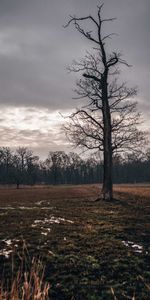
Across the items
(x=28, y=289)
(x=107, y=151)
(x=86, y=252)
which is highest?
(x=107, y=151)

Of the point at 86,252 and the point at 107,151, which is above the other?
the point at 107,151

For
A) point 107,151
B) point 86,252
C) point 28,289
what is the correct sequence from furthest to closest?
point 107,151 < point 86,252 < point 28,289

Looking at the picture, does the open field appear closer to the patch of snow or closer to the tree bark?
the patch of snow

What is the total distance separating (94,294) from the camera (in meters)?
5.96

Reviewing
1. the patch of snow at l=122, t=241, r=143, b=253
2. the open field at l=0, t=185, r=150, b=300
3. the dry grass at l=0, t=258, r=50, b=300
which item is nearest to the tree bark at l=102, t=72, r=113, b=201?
the open field at l=0, t=185, r=150, b=300

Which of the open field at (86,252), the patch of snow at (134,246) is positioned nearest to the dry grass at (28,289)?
the open field at (86,252)

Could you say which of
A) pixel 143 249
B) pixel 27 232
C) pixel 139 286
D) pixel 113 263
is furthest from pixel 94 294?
pixel 27 232

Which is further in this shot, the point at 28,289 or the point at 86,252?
the point at 86,252

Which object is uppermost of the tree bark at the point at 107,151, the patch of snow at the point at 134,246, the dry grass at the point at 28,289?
the tree bark at the point at 107,151

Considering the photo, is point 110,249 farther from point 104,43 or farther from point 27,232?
point 104,43

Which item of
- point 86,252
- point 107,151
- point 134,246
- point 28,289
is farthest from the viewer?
point 107,151

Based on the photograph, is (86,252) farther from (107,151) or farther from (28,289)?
(107,151)

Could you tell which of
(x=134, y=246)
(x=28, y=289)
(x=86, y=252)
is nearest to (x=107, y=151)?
(x=134, y=246)

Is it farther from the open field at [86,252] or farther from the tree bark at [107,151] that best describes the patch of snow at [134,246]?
the tree bark at [107,151]
